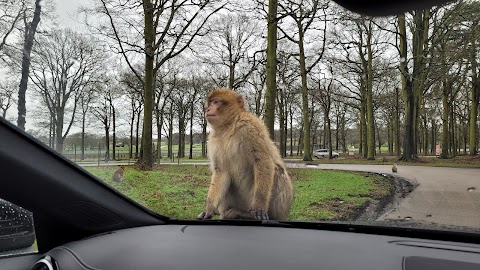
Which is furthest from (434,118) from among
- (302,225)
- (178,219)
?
(178,219)

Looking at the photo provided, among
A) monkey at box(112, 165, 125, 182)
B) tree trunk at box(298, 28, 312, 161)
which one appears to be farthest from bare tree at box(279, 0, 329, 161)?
monkey at box(112, 165, 125, 182)

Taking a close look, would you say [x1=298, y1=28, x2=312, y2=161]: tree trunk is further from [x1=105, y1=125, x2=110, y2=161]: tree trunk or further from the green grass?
[x1=105, y1=125, x2=110, y2=161]: tree trunk

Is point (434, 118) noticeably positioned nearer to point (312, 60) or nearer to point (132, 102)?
point (312, 60)

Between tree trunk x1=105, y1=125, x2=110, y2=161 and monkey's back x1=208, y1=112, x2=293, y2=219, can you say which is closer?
monkey's back x1=208, y1=112, x2=293, y2=219

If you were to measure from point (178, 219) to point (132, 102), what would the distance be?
0.67 m

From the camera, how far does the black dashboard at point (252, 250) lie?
128 centimetres

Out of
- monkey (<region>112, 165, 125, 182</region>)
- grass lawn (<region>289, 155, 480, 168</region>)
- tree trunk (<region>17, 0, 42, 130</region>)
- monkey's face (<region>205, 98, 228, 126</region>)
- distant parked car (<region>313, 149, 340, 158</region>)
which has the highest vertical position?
tree trunk (<region>17, 0, 42, 130</region>)

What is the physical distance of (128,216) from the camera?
6.64 ft

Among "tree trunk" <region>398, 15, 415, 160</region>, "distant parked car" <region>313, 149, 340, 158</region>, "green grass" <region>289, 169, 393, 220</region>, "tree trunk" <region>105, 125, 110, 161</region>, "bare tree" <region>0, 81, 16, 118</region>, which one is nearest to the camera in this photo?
"bare tree" <region>0, 81, 16, 118</region>

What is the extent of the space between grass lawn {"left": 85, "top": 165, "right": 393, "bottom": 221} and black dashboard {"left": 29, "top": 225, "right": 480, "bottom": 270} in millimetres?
140

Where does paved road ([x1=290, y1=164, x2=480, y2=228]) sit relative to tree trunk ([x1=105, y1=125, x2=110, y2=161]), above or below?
below

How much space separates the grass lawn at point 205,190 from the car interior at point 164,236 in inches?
2.7

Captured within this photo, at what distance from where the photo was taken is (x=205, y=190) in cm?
206

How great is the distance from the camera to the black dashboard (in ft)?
4.21
